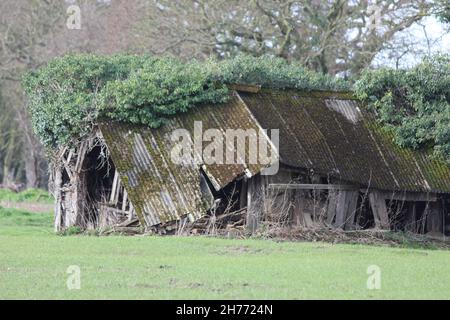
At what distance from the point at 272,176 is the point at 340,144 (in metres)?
3.28

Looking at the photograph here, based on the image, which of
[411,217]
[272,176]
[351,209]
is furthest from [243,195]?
[411,217]

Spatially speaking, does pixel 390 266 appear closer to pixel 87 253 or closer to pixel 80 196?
pixel 87 253

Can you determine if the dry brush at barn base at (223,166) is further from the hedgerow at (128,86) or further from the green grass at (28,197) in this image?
the green grass at (28,197)

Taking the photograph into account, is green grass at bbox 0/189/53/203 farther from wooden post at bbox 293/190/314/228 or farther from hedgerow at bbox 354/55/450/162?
wooden post at bbox 293/190/314/228

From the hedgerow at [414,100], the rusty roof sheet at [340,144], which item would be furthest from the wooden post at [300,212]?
the hedgerow at [414,100]

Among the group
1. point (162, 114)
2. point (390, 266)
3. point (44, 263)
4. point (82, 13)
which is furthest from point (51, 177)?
point (82, 13)

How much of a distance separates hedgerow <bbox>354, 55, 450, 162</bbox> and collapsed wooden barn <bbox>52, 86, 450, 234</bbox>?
0.49 meters

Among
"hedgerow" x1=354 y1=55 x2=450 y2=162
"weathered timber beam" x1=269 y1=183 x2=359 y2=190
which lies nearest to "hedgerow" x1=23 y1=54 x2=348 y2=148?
"hedgerow" x1=354 y1=55 x2=450 y2=162

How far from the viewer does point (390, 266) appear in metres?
20.7

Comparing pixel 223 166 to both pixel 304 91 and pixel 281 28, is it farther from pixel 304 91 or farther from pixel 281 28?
pixel 281 28

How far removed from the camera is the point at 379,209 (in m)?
29.7

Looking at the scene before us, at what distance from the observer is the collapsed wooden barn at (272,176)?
27.9 m

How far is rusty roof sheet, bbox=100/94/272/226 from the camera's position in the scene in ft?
90.7

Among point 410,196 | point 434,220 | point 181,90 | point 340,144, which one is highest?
point 181,90
